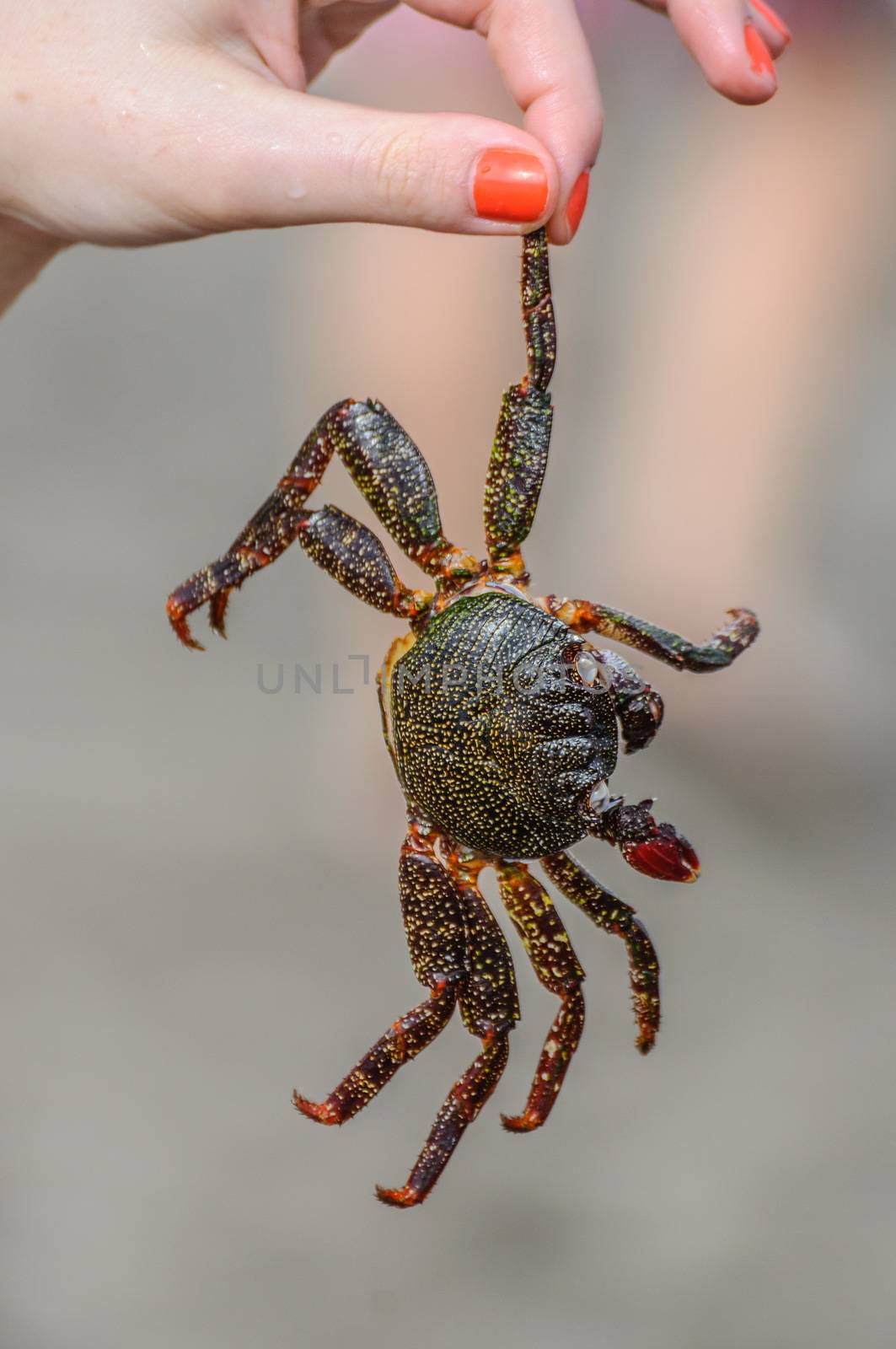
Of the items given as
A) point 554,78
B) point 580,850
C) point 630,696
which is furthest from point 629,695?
point 580,850

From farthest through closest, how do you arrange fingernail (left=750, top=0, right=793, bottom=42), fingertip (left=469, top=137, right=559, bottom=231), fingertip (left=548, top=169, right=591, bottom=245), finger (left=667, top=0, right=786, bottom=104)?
fingernail (left=750, top=0, right=793, bottom=42)
finger (left=667, top=0, right=786, bottom=104)
fingertip (left=548, top=169, right=591, bottom=245)
fingertip (left=469, top=137, right=559, bottom=231)

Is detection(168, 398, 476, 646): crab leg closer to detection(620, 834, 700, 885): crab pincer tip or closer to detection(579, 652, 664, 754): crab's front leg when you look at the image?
detection(579, 652, 664, 754): crab's front leg

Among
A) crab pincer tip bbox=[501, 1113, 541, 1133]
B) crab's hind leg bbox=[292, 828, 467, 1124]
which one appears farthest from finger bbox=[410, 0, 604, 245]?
crab pincer tip bbox=[501, 1113, 541, 1133]

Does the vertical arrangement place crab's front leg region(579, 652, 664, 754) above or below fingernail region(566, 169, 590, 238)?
below

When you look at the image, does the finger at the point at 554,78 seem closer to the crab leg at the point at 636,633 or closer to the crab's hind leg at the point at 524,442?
the crab's hind leg at the point at 524,442

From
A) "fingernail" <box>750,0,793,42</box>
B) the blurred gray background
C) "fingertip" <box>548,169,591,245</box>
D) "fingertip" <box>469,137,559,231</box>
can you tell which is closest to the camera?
"fingertip" <box>469,137,559,231</box>

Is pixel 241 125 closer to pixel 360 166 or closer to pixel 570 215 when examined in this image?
pixel 360 166

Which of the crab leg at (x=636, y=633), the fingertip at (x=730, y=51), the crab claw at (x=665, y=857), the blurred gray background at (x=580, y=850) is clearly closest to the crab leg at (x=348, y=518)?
the crab leg at (x=636, y=633)

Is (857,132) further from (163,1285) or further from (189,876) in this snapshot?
(163,1285)
